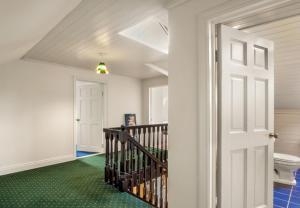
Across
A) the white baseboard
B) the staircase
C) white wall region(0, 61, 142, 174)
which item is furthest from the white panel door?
the staircase

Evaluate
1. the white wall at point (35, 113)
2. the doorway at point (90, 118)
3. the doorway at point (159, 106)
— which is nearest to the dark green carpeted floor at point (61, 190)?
the white wall at point (35, 113)

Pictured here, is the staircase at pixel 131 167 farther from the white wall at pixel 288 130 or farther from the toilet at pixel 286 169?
the white wall at pixel 288 130

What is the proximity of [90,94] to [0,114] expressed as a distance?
92.1 inches

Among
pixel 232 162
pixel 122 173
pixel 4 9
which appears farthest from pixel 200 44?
pixel 122 173

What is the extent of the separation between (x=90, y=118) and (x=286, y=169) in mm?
4848

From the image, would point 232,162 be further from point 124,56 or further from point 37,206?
point 124,56

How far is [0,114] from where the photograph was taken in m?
3.32

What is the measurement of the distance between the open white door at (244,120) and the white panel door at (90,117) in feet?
13.6

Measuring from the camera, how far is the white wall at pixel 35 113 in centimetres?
342

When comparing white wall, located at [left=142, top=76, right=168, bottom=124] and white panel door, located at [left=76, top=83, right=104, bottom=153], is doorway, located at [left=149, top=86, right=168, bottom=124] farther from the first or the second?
white panel door, located at [left=76, top=83, right=104, bottom=153]

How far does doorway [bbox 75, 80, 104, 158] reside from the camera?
5.14 meters

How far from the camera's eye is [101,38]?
2.58 m

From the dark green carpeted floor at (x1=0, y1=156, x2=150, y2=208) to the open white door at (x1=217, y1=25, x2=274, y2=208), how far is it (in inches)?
52.3

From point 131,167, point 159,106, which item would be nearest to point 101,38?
point 131,167
